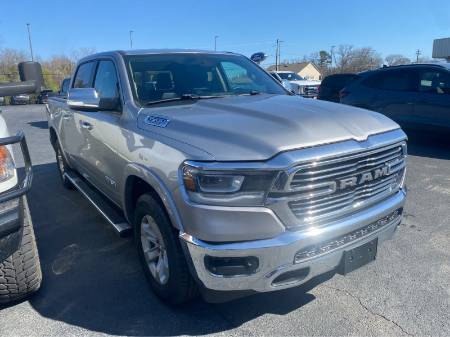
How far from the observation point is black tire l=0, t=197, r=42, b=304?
2.78 metres

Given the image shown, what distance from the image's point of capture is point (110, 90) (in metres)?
3.70

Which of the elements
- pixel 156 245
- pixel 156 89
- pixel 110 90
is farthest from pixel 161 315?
pixel 110 90

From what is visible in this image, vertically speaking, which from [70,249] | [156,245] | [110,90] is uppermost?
[110,90]

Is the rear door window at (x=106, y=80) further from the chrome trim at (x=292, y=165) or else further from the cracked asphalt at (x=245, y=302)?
the chrome trim at (x=292, y=165)

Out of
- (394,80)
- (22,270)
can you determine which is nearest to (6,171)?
(22,270)

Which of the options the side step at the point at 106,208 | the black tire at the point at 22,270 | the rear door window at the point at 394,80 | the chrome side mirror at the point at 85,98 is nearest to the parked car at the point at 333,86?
the rear door window at the point at 394,80

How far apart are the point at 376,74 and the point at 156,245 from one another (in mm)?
7470

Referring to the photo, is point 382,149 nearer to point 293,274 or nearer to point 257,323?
point 293,274

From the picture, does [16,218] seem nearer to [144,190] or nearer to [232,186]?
[144,190]

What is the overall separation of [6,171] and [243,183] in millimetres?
1534

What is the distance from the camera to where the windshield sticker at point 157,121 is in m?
2.74

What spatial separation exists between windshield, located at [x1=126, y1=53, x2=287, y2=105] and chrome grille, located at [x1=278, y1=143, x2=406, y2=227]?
154cm

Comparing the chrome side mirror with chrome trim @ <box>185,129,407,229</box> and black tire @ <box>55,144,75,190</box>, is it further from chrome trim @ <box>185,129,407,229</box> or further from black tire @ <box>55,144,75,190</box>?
black tire @ <box>55,144,75,190</box>

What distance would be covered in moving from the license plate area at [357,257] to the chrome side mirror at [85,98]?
7.51ft
